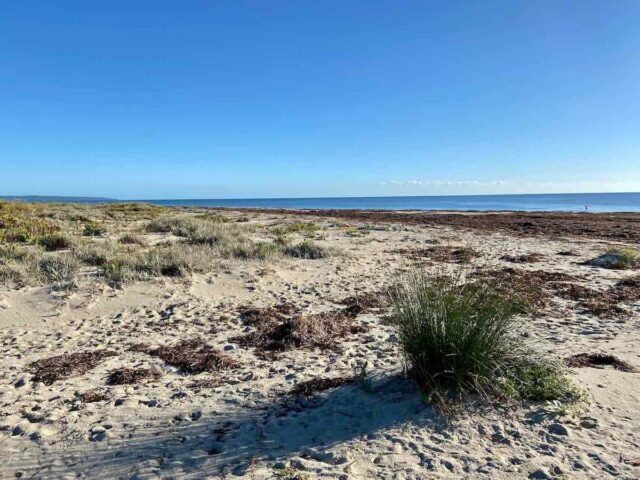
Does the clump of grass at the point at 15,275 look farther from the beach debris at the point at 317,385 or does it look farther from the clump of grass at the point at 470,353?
the clump of grass at the point at 470,353

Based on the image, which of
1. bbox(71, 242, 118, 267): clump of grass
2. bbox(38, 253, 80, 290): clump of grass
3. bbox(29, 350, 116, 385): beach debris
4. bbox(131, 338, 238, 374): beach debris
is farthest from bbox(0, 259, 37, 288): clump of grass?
bbox(131, 338, 238, 374): beach debris

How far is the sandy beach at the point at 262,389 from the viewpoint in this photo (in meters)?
3.07

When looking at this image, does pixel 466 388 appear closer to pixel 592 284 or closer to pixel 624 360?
pixel 624 360

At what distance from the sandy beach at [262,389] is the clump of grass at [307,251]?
9.07 feet

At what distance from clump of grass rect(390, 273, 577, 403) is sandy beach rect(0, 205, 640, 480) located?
0.18 meters

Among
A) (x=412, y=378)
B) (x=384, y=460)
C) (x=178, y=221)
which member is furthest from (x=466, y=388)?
(x=178, y=221)

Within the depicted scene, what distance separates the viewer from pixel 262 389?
4.22 meters

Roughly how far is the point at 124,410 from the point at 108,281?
4528 mm

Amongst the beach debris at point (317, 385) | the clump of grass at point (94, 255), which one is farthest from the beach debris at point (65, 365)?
the clump of grass at point (94, 255)

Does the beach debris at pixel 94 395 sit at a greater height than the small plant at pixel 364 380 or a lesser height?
lesser

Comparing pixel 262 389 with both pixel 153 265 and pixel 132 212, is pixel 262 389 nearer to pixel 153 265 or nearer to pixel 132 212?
pixel 153 265

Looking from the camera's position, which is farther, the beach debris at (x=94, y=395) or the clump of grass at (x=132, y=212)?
the clump of grass at (x=132, y=212)

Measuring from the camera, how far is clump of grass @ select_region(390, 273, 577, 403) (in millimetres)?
3725

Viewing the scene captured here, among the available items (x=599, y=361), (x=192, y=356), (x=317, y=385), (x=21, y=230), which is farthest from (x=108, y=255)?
(x=599, y=361)
